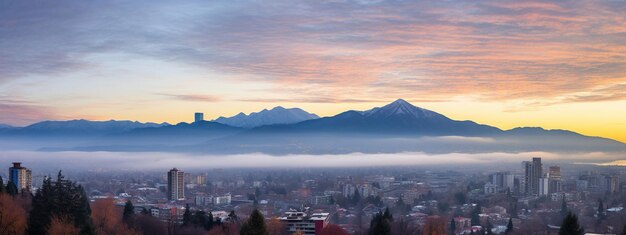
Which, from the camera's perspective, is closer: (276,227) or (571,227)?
(571,227)

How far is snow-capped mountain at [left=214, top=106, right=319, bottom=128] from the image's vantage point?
144 metres

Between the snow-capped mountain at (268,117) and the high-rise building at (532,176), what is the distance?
275 feet

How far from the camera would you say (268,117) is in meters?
148

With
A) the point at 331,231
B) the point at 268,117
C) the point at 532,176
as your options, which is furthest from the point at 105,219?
the point at 268,117

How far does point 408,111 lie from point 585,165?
57.6 metres

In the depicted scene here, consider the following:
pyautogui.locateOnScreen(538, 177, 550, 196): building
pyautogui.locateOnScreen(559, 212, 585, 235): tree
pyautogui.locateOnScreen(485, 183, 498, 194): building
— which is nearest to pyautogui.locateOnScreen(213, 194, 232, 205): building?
pyautogui.locateOnScreen(485, 183, 498, 194): building

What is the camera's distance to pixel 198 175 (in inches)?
3024

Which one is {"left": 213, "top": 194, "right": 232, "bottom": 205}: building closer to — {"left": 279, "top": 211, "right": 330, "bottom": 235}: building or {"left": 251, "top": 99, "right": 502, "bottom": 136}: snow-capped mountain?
{"left": 279, "top": 211, "right": 330, "bottom": 235}: building

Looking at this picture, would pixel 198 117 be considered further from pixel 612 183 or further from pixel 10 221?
pixel 10 221

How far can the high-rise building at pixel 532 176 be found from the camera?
5442 cm

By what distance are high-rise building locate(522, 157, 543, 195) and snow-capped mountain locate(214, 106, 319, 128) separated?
83935 millimetres

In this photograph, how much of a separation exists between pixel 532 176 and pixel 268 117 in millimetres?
94747

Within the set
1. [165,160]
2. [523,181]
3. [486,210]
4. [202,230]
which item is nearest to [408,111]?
[165,160]

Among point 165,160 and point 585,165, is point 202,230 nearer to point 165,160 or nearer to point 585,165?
point 585,165
